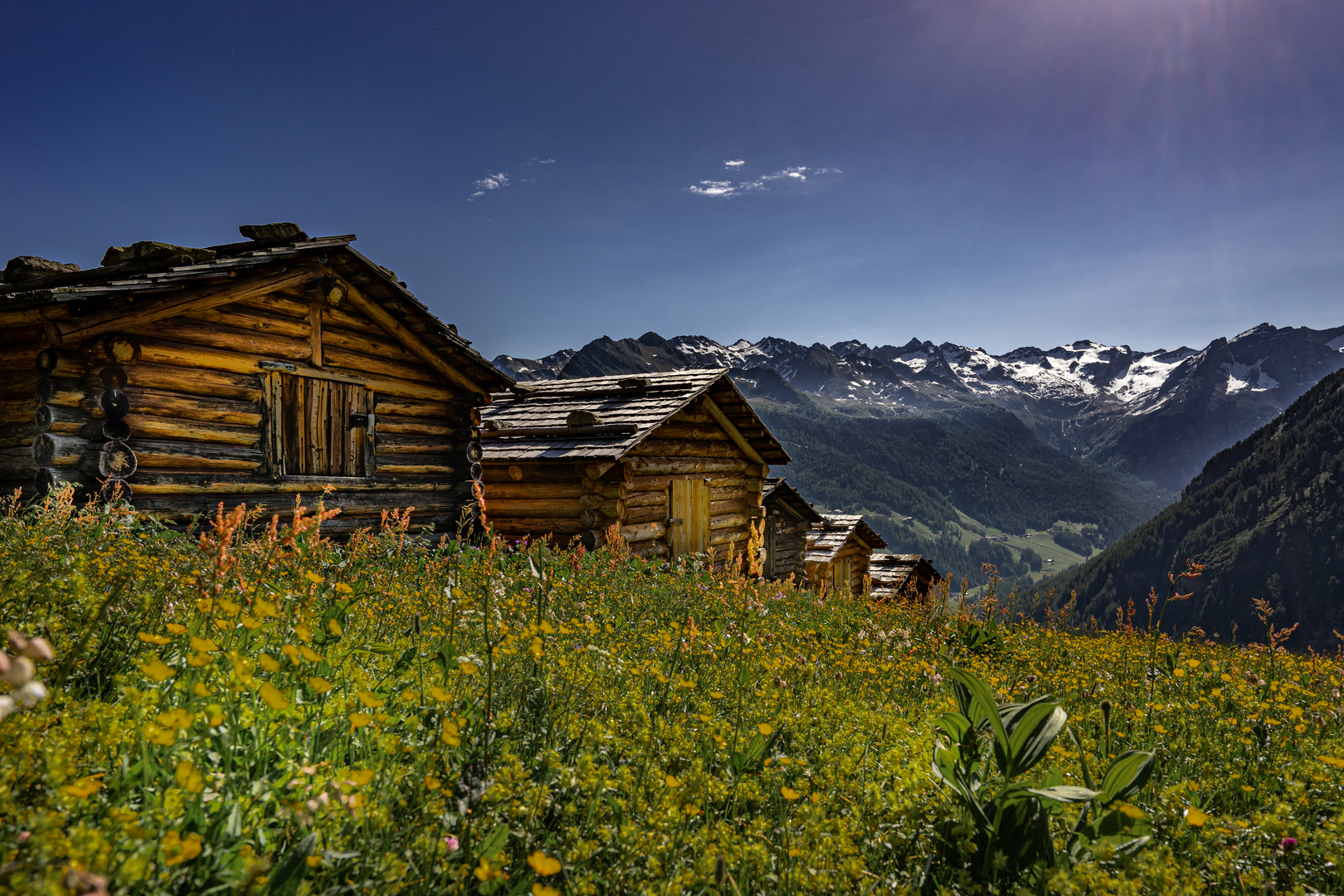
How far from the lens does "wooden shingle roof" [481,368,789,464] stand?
13484 mm

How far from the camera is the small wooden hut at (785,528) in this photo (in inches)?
977

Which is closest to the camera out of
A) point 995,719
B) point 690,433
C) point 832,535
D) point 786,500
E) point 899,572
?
point 995,719

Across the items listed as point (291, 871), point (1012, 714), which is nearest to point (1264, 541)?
point (1012, 714)

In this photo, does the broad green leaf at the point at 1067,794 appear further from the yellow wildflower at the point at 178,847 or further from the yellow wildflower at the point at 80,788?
the yellow wildflower at the point at 80,788

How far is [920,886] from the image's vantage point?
7.38ft

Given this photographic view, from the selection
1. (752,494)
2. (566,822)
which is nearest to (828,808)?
(566,822)

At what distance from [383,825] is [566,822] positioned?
686mm

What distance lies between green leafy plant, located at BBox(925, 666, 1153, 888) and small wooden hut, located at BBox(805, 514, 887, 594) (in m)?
25.9

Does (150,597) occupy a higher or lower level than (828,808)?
higher

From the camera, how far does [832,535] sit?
3114cm

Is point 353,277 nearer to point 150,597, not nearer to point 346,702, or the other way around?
point 150,597

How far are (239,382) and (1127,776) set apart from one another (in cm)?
1063

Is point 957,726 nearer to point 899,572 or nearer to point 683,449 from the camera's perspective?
point 683,449

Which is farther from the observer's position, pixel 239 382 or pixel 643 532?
pixel 643 532
